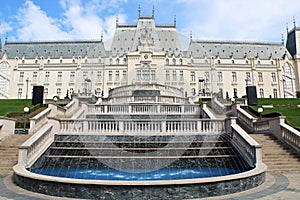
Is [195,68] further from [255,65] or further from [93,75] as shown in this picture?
[93,75]

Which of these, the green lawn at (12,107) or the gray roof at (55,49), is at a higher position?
the gray roof at (55,49)

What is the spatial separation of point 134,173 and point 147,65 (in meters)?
56.9

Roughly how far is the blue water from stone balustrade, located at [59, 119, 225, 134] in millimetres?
3110

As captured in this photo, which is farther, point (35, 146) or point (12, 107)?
point (12, 107)

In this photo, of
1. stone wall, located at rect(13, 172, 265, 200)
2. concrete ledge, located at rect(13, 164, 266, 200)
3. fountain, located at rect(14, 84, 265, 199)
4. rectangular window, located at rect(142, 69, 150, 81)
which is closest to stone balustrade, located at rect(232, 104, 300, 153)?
fountain, located at rect(14, 84, 265, 199)

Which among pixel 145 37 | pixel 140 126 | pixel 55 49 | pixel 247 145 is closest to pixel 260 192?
pixel 247 145

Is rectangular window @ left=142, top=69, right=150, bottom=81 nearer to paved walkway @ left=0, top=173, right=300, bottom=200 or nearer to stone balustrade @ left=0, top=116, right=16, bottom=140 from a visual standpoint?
stone balustrade @ left=0, top=116, right=16, bottom=140

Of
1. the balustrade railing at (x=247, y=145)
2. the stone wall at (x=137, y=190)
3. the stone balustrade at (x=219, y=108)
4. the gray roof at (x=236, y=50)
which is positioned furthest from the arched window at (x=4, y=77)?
the balustrade railing at (x=247, y=145)

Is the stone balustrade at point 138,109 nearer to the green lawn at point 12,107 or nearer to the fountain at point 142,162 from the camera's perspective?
the fountain at point 142,162

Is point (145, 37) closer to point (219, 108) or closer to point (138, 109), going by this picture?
point (219, 108)

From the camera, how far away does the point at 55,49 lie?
75438 mm

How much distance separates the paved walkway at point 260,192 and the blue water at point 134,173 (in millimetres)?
1663

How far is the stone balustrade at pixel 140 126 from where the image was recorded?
41.5 feet

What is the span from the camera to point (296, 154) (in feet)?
37.3
